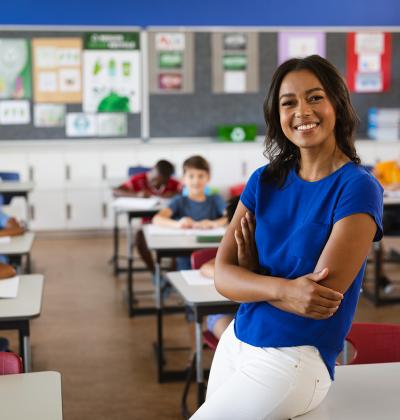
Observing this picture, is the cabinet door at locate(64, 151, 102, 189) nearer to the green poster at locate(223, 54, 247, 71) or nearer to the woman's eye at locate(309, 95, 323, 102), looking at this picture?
the green poster at locate(223, 54, 247, 71)

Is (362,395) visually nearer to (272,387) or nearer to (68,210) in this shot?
(272,387)

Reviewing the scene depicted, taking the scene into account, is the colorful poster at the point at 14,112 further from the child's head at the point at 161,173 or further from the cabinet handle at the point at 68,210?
the child's head at the point at 161,173

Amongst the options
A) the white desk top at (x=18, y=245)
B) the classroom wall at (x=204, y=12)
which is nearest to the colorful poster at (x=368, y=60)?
the classroom wall at (x=204, y=12)

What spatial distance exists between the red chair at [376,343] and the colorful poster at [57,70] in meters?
6.03

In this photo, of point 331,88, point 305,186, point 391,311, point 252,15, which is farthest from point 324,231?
point 252,15

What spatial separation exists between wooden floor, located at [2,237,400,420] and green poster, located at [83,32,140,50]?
2.40 meters

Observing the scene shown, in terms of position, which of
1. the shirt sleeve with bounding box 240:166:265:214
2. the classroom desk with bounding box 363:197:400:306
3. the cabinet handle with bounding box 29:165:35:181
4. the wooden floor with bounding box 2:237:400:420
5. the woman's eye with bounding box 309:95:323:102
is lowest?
the wooden floor with bounding box 2:237:400:420

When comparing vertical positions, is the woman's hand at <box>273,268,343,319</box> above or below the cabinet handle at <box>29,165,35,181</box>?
above

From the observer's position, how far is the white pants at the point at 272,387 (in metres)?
1.58

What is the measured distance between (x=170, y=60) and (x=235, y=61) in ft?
2.26

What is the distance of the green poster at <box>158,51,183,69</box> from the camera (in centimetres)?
786

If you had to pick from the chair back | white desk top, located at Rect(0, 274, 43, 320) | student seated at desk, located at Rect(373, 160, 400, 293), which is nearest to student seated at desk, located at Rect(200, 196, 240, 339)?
the chair back

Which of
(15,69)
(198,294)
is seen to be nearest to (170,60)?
(15,69)

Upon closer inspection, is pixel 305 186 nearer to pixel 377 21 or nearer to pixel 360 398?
pixel 360 398
